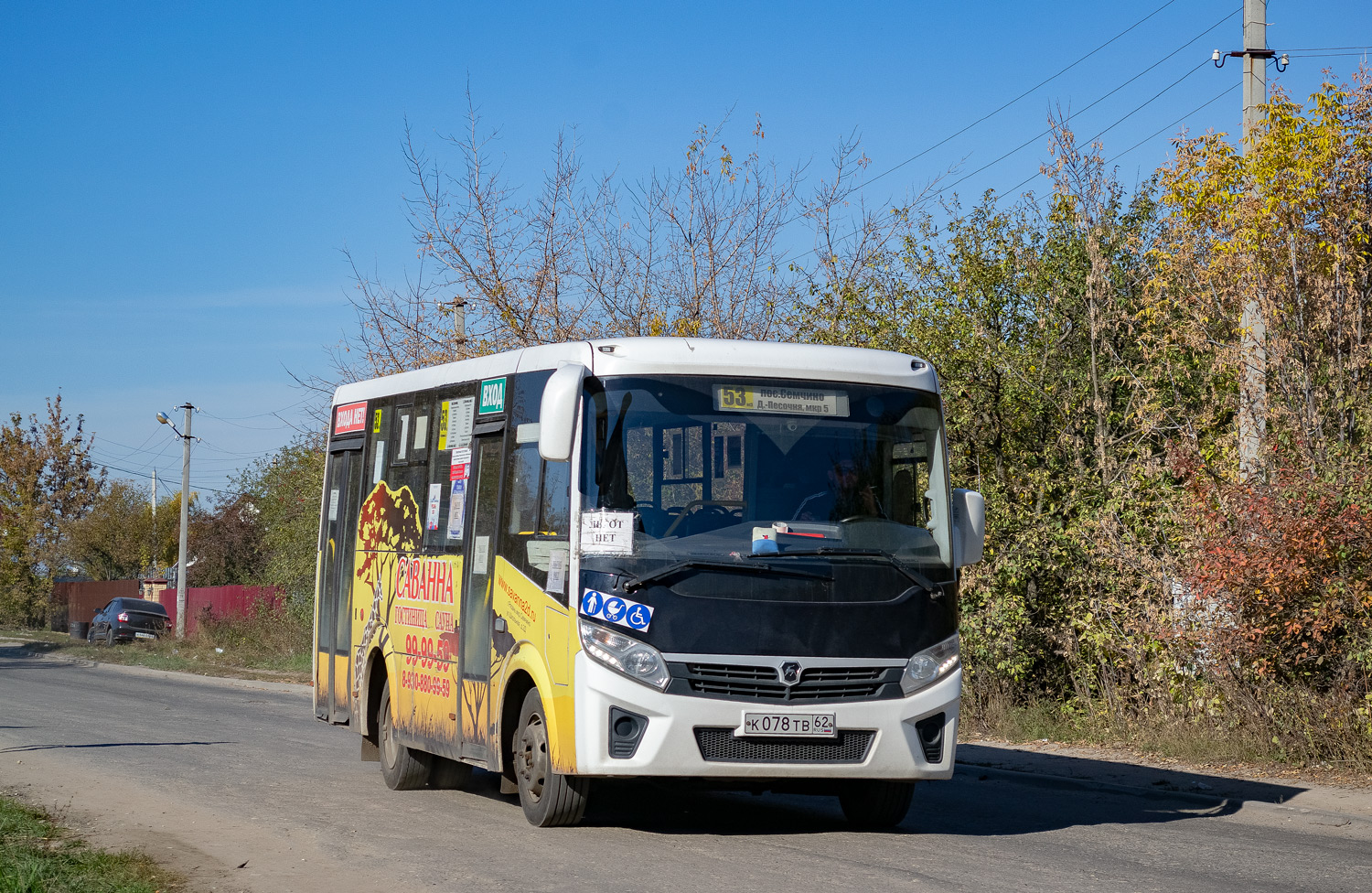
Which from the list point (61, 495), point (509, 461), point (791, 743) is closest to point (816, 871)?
point (791, 743)

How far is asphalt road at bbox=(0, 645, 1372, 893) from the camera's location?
8102 mm

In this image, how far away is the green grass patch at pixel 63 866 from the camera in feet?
25.1

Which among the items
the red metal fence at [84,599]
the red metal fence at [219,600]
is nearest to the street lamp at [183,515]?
the red metal fence at [219,600]

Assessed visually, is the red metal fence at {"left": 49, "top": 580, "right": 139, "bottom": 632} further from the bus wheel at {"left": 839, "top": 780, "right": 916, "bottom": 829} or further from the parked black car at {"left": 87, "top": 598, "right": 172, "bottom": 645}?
the bus wheel at {"left": 839, "top": 780, "right": 916, "bottom": 829}

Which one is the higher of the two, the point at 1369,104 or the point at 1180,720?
the point at 1369,104

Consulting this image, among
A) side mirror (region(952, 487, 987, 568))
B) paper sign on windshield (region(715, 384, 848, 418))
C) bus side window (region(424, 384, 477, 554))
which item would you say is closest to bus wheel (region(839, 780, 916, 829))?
side mirror (region(952, 487, 987, 568))

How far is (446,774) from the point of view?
12312 mm

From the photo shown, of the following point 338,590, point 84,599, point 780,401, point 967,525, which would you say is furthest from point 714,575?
point 84,599

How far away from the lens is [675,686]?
349 inches

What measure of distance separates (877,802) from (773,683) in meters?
1.59

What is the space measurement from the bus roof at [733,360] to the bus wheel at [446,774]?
11.5 feet

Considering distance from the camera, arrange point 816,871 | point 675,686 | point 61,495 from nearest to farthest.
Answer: point 816,871 → point 675,686 → point 61,495

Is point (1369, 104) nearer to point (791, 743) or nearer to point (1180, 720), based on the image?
point (1180, 720)

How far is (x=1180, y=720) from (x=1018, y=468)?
4.14m
